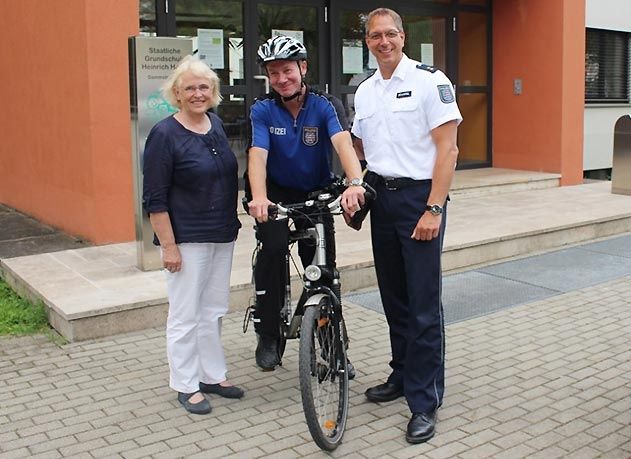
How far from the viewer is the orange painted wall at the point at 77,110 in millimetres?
7180

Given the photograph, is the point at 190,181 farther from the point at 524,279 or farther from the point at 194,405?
the point at 524,279

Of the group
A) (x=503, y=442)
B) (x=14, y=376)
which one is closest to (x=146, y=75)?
(x=14, y=376)

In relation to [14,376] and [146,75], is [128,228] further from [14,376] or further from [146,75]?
[14,376]

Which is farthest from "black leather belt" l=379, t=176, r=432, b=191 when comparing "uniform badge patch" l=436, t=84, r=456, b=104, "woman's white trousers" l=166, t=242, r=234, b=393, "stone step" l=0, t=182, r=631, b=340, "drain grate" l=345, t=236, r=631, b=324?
"stone step" l=0, t=182, r=631, b=340

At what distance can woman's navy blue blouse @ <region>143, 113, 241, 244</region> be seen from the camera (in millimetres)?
3887

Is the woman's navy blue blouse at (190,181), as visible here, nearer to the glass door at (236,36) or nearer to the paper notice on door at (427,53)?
the glass door at (236,36)

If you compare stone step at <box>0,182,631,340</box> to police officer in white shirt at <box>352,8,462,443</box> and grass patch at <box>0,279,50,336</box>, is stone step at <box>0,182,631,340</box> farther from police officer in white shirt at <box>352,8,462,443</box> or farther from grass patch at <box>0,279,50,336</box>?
police officer in white shirt at <box>352,8,462,443</box>

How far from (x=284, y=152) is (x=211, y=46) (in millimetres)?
5638

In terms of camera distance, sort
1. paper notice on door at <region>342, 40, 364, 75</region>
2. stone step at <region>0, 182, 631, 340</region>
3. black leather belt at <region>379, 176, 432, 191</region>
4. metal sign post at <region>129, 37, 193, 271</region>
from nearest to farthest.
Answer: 1. black leather belt at <region>379, 176, 432, 191</region>
2. stone step at <region>0, 182, 631, 340</region>
3. metal sign post at <region>129, 37, 193, 271</region>
4. paper notice on door at <region>342, 40, 364, 75</region>

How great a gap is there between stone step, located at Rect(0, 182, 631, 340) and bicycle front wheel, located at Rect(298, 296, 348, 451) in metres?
2.11

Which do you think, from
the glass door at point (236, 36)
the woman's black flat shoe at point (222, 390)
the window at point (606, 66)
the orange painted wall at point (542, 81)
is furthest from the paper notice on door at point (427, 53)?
the woman's black flat shoe at point (222, 390)

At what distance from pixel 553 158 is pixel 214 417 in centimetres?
866

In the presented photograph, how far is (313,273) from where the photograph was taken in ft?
12.4

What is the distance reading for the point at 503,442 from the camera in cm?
370
